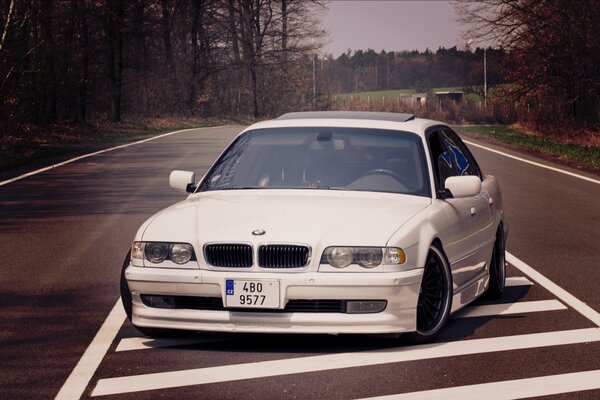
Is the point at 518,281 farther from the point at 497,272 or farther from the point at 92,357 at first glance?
the point at 92,357

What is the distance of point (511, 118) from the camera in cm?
6688

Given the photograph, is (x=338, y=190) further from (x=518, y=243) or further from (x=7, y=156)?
(x=7, y=156)

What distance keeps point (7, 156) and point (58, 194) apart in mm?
9272

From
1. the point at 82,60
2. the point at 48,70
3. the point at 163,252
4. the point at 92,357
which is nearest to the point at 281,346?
the point at 163,252

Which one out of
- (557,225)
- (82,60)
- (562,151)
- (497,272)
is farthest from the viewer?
(82,60)

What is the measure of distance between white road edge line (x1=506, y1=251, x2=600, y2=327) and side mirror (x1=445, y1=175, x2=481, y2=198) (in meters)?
1.24

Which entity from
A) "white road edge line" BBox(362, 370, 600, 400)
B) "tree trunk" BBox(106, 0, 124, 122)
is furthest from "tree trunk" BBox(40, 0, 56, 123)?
"white road edge line" BBox(362, 370, 600, 400)

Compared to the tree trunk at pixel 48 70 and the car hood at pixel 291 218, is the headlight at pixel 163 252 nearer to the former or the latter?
the car hood at pixel 291 218

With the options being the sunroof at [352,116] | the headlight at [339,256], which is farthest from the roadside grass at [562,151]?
the headlight at [339,256]

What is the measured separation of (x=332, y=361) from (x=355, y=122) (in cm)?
251

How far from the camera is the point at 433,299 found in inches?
314

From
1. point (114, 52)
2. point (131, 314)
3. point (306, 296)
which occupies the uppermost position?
point (114, 52)

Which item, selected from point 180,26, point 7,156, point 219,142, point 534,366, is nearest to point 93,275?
point 534,366

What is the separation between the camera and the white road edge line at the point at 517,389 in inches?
249
